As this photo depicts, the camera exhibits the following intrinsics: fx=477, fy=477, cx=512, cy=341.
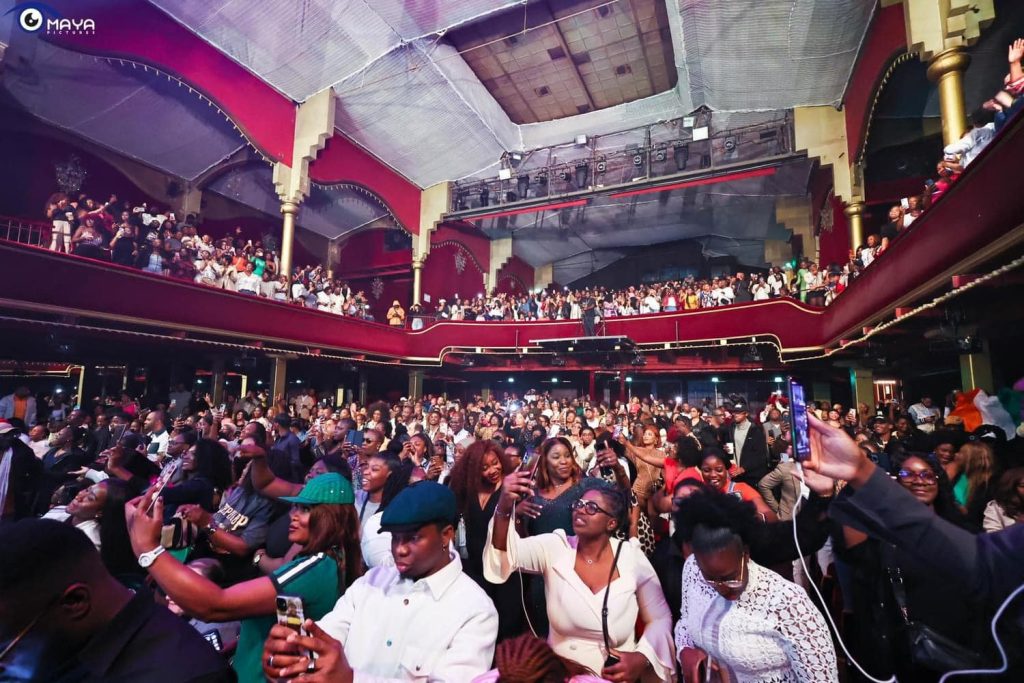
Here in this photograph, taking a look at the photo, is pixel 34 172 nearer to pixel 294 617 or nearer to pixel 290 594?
pixel 290 594

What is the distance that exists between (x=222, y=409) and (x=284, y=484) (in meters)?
8.04

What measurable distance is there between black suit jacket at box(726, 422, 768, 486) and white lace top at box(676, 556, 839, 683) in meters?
3.61

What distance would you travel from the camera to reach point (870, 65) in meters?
9.68

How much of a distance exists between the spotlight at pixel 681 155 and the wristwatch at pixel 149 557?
15.0 metres

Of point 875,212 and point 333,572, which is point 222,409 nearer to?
point 333,572

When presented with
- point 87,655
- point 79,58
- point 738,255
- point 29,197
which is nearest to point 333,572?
point 87,655

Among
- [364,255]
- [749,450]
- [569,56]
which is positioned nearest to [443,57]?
[569,56]

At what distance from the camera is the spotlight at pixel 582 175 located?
615 inches

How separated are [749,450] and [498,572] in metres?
4.24

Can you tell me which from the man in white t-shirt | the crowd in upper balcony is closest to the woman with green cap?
the crowd in upper balcony

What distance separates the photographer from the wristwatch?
5.30 ft

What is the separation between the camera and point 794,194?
50.1ft

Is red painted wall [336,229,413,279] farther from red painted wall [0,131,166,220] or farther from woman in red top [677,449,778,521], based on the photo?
woman in red top [677,449,778,521]

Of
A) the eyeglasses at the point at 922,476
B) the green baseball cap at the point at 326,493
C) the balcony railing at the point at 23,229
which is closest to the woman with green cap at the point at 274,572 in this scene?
the green baseball cap at the point at 326,493
